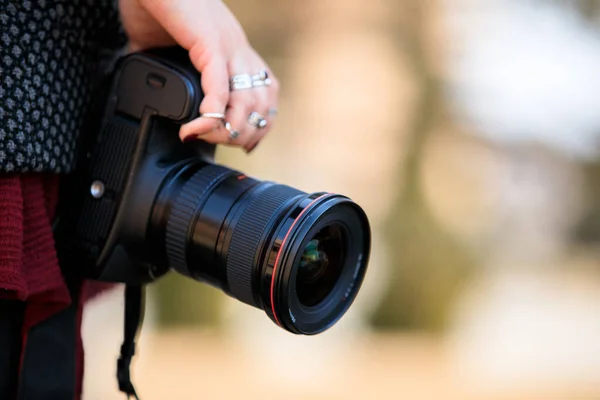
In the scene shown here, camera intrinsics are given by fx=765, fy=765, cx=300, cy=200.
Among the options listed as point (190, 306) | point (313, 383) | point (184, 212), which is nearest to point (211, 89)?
point (184, 212)

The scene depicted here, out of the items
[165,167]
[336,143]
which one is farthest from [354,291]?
[336,143]

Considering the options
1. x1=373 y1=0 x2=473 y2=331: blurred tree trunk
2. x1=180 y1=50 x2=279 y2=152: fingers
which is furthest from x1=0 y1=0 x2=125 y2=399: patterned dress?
x1=373 y1=0 x2=473 y2=331: blurred tree trunk

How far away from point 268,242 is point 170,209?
12 cm

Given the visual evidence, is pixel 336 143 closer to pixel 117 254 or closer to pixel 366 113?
pixel 366 113

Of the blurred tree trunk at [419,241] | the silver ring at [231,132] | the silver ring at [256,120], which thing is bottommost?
the blurred tree trunk at [419,241]

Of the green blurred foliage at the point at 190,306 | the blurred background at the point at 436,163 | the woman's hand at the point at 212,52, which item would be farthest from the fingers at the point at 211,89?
the green blurred foliage at the point at 190,306

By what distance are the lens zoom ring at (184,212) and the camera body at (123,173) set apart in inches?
0.9

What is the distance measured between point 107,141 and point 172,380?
231 centimetres

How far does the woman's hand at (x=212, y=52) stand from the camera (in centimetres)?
75

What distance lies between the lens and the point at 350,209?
2.60 ft

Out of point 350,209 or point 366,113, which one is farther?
point 366,113

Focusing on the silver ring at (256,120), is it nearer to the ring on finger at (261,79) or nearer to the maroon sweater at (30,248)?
the ring on finger at (261,79)

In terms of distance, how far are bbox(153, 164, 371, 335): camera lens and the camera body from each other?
23 mm

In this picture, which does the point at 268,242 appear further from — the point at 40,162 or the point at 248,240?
the point at 40,162
